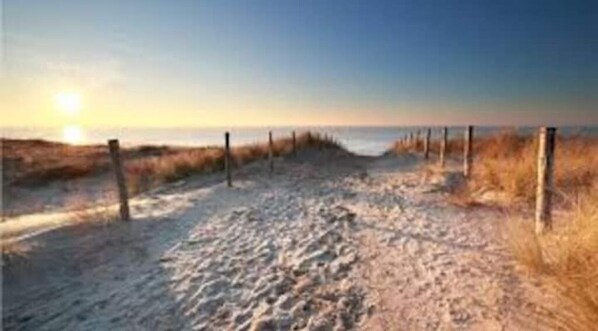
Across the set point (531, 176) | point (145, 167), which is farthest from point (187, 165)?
point (531, 176)

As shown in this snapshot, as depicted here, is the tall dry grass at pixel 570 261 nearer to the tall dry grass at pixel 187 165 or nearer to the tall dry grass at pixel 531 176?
the tall dry grass at pixel 531 176

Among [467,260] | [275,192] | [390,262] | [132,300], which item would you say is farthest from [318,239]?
[275,192]

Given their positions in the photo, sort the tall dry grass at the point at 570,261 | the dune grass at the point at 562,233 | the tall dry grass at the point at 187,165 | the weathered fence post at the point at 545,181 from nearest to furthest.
→ the tall dry grass at the point at 570,261, the dune grass at the point at 562,233, the weathered fence post at the point at 545,181, the tall dry grass at the point at 187,165

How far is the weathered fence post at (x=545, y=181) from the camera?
18.7 feet

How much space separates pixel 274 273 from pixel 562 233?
9.33 ft

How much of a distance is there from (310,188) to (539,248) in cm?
696

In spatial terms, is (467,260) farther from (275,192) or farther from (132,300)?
(275,192)

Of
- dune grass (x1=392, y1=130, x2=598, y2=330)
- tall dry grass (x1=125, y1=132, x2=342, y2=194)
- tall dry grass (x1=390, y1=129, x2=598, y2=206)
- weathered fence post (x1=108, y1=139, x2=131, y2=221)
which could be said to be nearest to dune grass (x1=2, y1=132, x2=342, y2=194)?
tall dry grass (x1=125, y1=132, x2=342, y2=194)

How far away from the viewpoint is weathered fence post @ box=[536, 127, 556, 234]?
224 inches

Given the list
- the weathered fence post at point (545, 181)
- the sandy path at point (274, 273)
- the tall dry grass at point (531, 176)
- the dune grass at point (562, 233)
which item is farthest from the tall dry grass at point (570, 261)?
the tall dry grass at point (531, 176)

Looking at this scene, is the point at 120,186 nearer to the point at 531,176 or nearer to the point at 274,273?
the point at 274,273

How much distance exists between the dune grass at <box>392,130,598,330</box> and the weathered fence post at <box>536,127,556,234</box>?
14cm

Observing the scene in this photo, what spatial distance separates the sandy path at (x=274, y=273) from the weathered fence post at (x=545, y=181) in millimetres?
658

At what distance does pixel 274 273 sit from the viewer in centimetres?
524
